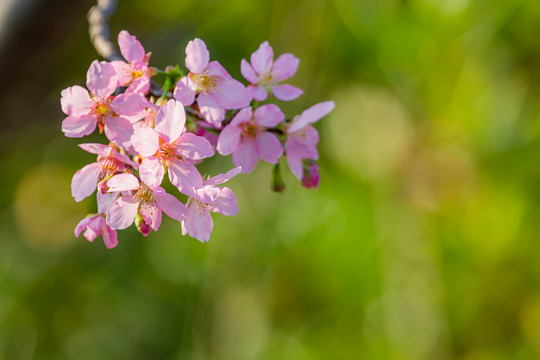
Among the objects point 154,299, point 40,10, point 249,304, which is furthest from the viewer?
point 154,299

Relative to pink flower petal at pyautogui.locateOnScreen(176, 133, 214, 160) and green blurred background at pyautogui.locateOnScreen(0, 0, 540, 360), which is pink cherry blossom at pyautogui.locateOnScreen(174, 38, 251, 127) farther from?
green blurred background at pyautogui.locateOnScreen(0, 0, 540, 360)

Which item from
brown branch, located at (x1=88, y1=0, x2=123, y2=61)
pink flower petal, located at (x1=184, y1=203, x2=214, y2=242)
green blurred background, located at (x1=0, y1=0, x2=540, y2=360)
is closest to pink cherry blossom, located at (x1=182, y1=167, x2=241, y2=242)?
pink flower petal, located at (x1=184, y1=203, x2=214, y2=242)

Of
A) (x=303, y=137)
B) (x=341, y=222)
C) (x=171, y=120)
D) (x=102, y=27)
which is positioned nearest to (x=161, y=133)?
(x=171, y=120)

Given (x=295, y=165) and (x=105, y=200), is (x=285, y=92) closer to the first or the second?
(x=295, y=165)

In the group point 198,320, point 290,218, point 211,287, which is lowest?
point 198,320

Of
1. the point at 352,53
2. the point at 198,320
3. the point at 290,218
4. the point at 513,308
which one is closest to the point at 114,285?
the point at 198,320

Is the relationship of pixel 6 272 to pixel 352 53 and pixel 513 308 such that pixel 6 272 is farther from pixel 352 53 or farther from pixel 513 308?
pixel 513 308

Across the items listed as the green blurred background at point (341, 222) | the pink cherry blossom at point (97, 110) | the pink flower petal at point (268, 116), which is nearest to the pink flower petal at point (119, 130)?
the pink cherry blossom at point (97, 110)

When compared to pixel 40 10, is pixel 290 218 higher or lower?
lower
